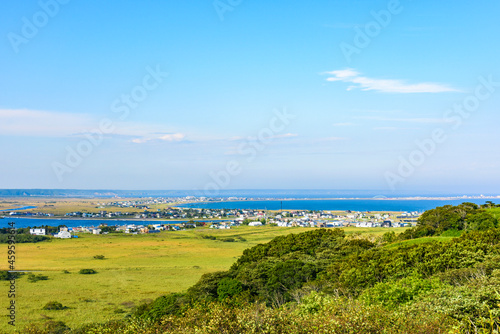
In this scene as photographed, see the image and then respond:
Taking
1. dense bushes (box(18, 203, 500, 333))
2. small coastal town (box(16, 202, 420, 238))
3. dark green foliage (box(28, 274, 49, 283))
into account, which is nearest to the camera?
dense bushes (box(18, 203, 500, 333))

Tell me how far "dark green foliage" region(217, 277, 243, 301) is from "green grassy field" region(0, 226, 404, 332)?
6.88m

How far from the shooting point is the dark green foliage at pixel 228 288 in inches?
946

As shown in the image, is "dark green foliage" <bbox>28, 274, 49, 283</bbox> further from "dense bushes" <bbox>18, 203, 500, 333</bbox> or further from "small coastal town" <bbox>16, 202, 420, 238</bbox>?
"small coastal town" <bbox>16, 202, 420, 238</bbox>

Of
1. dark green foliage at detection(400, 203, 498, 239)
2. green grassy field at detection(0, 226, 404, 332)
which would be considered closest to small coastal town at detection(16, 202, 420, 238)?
green grassy field at detection(0, 226, 404, 332)

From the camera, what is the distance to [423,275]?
789 inches

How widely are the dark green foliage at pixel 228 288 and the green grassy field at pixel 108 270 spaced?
6878 mm

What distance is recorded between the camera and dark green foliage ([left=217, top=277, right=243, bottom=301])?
24031mm

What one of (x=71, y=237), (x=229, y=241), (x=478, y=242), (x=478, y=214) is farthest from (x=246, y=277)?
(x=71, y=237)

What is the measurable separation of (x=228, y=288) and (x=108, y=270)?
2376 centimetres

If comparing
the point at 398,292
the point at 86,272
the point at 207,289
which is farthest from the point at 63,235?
the point at 398,292

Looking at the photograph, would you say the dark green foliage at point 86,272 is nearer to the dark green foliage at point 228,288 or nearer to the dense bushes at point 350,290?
the dense bushes at point 350,290

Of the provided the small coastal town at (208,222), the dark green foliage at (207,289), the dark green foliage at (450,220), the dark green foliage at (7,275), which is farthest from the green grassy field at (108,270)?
the dark green foliage at (450,220)

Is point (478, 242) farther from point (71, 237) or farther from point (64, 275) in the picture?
point (71, 237)

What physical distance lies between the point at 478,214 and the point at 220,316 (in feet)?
89.4
